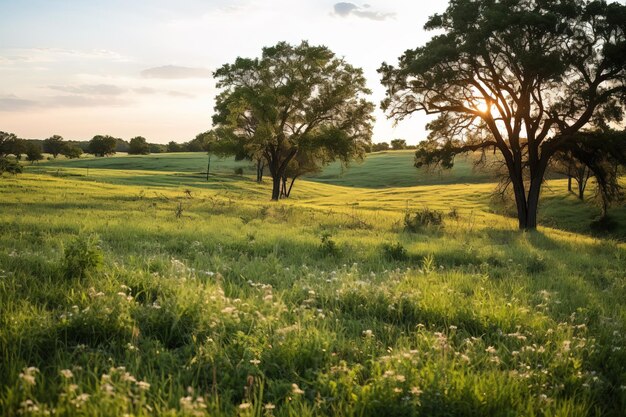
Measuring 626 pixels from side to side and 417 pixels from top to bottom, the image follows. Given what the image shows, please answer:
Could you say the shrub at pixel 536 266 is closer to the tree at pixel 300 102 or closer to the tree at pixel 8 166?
the tree at pixel 300 102

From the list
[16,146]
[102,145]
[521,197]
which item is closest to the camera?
[521,197]

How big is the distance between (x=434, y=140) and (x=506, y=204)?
23.0 feet

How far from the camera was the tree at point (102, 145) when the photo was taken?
400 ft

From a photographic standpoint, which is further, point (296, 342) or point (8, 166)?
point (8, 166)

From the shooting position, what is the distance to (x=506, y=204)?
3066 centimetres

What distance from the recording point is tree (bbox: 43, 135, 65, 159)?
110m

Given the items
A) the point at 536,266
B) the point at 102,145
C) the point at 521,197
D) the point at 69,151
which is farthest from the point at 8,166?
the point at 102,145

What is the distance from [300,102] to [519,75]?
2039 centimetres

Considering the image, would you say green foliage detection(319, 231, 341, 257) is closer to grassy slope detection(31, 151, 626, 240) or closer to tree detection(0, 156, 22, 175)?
grassy slope detection(31, 151, 626, 240)

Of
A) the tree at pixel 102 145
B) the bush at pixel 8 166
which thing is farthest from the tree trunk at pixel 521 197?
the tree at pixel 102 145

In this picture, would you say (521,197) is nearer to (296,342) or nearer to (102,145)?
(296,342)

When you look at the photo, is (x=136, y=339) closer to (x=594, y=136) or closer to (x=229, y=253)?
(x=229, y=253)

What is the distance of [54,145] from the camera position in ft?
365

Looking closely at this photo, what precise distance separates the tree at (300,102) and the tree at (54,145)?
84.9 metres
